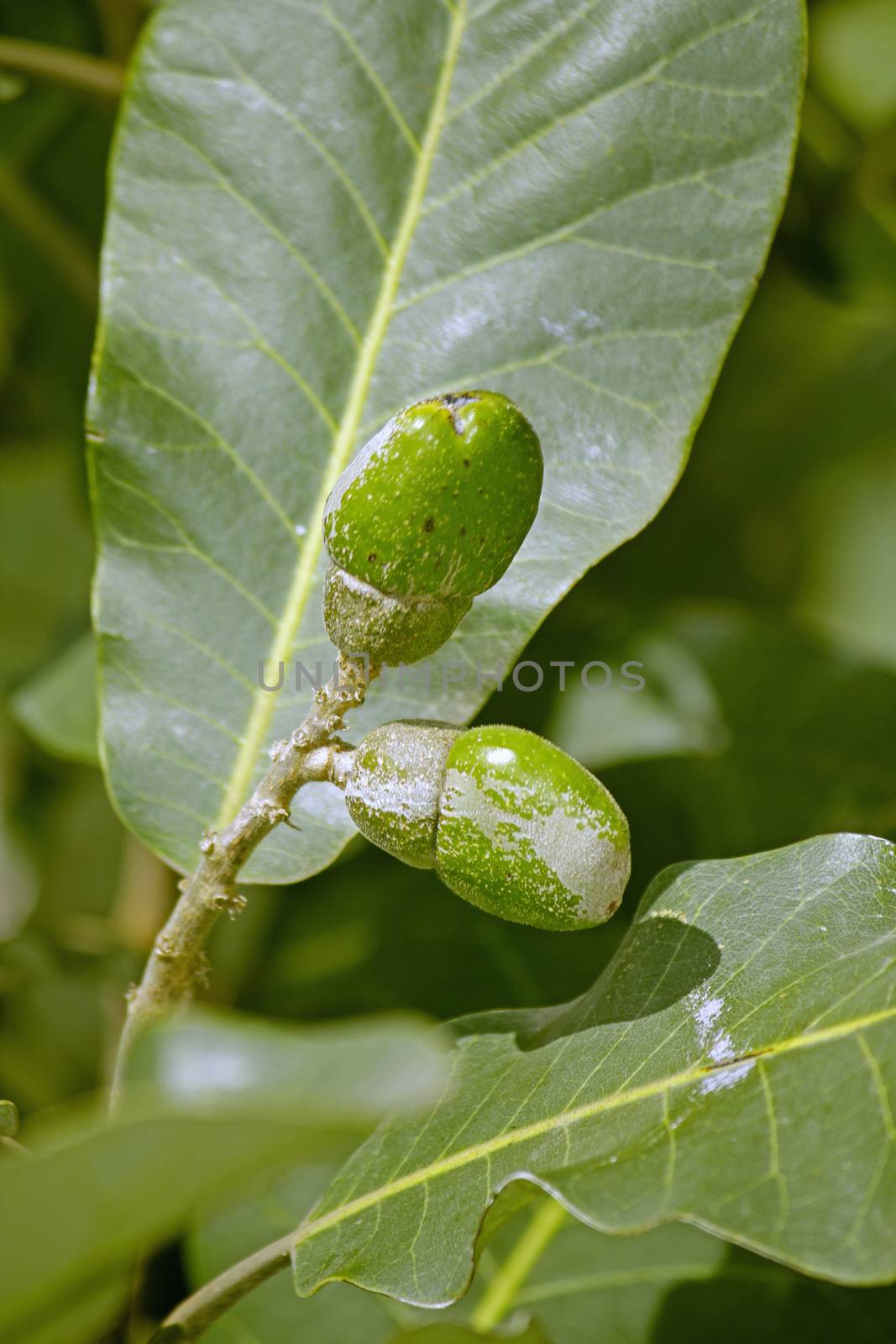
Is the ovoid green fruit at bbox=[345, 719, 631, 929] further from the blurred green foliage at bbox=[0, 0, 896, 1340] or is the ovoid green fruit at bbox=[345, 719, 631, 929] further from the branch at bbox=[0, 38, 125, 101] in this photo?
the branch at bbox=[0, 38, 125, 101]

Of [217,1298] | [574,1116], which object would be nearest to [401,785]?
[574,1116]

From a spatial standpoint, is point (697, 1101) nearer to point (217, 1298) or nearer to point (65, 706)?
point (217, 1298)

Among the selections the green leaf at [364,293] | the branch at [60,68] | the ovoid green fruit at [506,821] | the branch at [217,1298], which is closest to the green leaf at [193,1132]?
the ovoid green fruit at [506,821]

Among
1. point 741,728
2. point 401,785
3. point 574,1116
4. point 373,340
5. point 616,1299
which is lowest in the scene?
point 616,1299

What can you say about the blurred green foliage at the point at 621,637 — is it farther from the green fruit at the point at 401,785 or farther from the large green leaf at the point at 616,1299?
the green fruit at the point at 401,785

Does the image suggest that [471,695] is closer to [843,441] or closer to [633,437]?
[633,437]

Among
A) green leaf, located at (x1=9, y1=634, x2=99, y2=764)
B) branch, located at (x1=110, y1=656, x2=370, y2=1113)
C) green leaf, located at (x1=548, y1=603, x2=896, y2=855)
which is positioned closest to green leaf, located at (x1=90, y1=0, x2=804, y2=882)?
branch, located at (x1=110, y1=656, x2=370, y2=1113)
